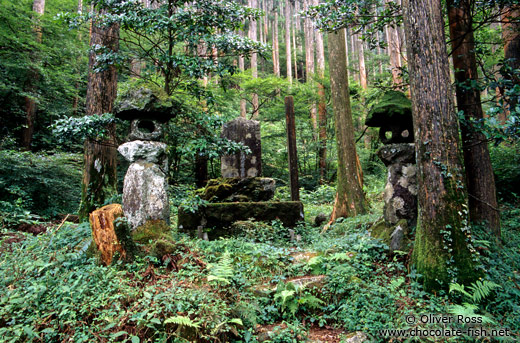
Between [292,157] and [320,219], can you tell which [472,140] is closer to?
[292,157]

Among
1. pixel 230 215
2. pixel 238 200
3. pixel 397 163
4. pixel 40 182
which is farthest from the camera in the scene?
pixel 40 182

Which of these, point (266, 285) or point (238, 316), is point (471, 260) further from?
point (238, 316)

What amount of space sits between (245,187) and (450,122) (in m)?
4.46

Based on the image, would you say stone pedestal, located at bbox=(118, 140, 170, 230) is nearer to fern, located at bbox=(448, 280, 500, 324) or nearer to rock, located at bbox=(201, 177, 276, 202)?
rock, located at bbox=(201, 177, 276, 202)

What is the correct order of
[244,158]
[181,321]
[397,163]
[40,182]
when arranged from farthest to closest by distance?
1. [40,182]
2. [244,158]
3. [397,163]
4. [181,321]

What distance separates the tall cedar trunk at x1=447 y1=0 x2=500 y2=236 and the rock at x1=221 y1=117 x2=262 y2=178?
447 cm

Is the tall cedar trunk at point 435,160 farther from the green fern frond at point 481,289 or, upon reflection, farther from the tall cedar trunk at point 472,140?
the tall cedar trunk at point 472,140

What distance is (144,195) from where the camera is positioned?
4688mm

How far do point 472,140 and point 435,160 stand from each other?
51.6 inches

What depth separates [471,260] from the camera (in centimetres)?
345

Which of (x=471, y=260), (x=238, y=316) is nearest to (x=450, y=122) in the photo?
(x=471, y=260)

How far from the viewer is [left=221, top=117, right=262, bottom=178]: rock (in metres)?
7.68

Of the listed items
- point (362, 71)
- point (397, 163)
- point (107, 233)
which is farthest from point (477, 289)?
point (362, 71)

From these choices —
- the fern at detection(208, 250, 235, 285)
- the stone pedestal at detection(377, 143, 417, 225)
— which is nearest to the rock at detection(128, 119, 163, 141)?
the fern at detection(208, 250, 235, 285)
